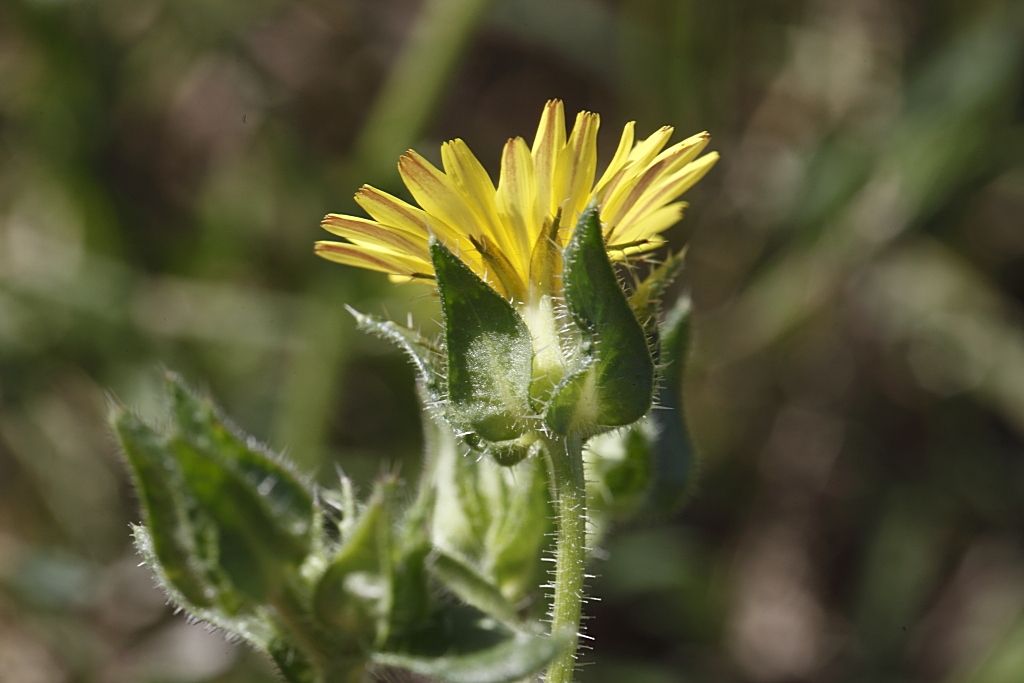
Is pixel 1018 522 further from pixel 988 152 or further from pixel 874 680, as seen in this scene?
pixel 988 152

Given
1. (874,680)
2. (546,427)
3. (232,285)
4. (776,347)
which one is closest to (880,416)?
(776,347)

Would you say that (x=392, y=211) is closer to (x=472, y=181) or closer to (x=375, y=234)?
(x=375, y=234)

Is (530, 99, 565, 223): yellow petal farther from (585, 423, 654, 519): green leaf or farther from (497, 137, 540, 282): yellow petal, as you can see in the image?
(585, 423, 654, 519): green leaf

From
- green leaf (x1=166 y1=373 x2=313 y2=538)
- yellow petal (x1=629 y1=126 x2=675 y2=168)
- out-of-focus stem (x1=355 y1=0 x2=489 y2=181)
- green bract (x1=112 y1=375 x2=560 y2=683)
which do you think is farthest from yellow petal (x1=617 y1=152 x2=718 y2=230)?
out-of-focus stem (x1=355 y1=0 x2=489 y2=181)

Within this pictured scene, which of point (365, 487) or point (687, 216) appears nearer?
point (365, 487)

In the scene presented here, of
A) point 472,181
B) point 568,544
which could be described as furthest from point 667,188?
point 568,544

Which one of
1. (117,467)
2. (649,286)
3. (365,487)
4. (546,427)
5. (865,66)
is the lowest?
(546,427)

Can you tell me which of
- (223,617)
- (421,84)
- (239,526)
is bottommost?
(223,617)

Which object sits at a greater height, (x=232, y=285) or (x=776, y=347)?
(x=232, y=285)
